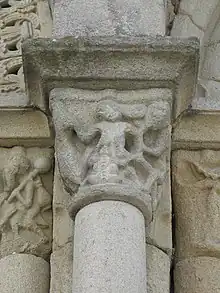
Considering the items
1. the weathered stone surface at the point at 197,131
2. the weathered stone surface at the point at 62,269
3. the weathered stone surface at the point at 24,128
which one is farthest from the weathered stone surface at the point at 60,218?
the weathered stone surface at the point at 197,131

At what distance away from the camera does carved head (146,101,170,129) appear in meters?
3.64

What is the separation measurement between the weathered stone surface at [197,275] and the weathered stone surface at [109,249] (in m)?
0.45

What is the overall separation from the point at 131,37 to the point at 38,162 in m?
0.72

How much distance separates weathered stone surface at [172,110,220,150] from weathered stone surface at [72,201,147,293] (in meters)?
0.68

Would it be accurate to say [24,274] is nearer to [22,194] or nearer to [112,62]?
[22,194]

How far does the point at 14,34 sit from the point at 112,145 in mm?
1261

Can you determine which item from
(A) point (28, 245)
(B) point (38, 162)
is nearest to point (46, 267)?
(A) point (28, 245)

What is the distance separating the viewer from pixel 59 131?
3.67 meters

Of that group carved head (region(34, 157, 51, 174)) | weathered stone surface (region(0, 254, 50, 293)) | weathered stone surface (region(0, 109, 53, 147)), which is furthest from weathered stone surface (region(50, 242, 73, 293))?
weathered stone surface (region(0, 109, 53, 147))

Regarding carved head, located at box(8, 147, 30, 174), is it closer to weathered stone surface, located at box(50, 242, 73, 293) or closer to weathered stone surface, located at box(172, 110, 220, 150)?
weathered stone surface, located at box(50, 242, 73, 293)

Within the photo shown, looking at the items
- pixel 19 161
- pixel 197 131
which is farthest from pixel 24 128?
pixel 197 131

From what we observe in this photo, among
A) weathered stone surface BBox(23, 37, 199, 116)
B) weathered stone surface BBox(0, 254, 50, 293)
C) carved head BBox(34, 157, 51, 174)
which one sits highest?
weathered stone surface BBox(23, 37, 199, 116)

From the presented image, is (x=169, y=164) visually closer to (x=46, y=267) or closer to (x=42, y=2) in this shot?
(x=46, y=267)

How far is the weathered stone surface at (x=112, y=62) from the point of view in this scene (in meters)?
3.61
